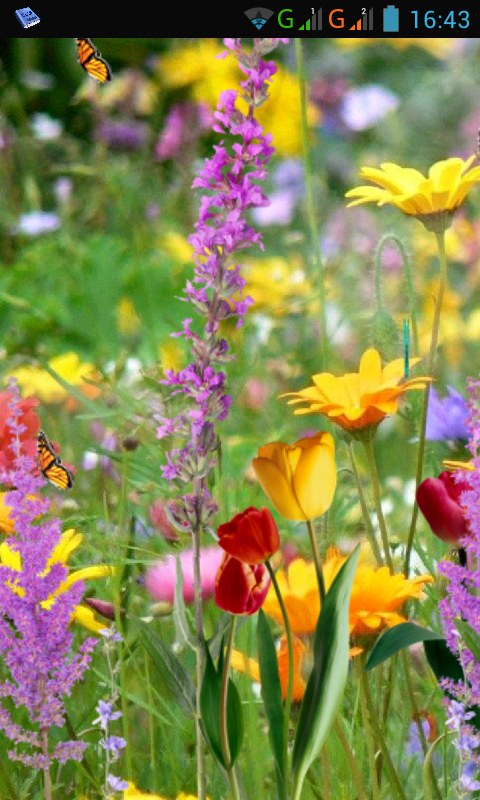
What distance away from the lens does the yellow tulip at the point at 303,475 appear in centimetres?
50

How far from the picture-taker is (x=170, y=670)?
0.52m

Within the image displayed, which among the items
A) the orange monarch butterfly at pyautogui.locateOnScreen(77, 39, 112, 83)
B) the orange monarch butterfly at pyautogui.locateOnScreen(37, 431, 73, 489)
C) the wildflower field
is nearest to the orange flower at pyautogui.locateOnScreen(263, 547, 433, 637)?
the wildflower field

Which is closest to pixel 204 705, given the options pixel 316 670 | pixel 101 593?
pixel 316 670

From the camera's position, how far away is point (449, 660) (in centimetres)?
55

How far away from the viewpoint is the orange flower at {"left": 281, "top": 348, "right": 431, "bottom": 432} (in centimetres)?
56

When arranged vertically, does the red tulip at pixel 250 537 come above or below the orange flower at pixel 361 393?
below

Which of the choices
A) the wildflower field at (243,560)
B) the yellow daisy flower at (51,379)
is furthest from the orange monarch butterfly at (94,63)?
the yellow daisy flower at (51,379)

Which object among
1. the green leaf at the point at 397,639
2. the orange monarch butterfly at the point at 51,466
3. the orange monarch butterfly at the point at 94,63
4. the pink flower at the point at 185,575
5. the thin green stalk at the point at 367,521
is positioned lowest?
the green leaf at the point at 397,639

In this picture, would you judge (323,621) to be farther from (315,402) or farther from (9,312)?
(9,312)

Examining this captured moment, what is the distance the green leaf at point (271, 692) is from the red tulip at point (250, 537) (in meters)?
0.05

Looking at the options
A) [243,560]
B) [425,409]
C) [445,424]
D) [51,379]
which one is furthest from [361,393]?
[51,379]
